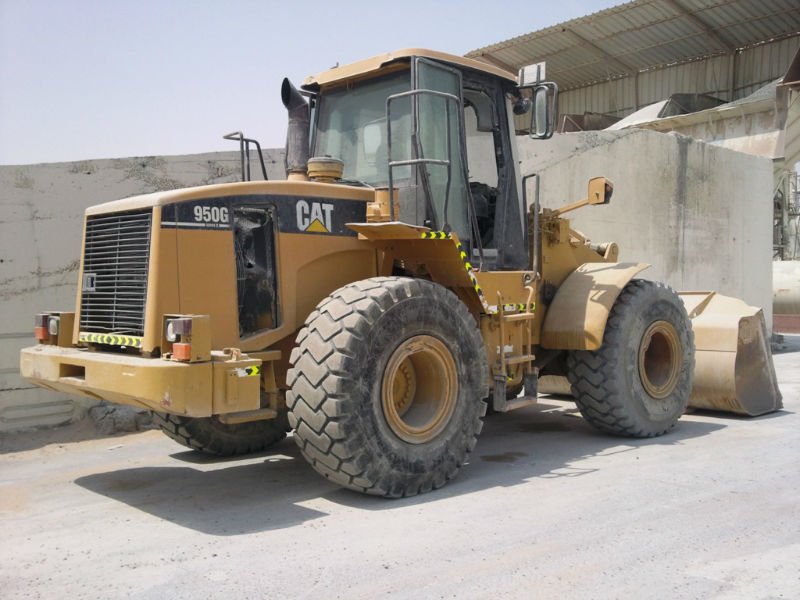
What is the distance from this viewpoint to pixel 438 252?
18.6 feet

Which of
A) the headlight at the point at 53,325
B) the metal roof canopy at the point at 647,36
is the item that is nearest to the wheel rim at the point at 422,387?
the headlight at the point at 53,325

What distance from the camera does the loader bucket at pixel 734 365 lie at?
7.90 meters

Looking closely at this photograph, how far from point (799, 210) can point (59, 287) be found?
105 ft

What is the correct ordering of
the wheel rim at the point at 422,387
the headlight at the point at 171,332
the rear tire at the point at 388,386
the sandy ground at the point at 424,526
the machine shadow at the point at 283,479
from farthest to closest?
the wheel rim at the point at 422,387 → the machine shadow at the point at 283,479 → the rear tire at the point at 388,386 → the headlight at the point at 171,332 → the sandy ground at the point at 424,526

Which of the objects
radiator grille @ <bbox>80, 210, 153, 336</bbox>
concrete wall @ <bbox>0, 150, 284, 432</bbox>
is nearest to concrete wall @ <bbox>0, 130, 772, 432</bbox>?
concrete wall @ <bbox>0, 150, 284, 432</bbox>

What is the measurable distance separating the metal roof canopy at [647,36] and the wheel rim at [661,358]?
707 inches

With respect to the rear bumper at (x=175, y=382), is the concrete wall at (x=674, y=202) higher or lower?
higher

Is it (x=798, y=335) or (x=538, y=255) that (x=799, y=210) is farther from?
(x=538, y=255)

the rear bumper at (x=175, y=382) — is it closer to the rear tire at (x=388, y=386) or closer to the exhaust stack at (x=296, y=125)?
the rear tire at (x=388, y=386)

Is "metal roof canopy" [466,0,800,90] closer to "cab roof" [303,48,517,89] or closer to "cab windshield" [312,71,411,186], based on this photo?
"cab roof" [303,48,517,89]

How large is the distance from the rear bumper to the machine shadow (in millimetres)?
717

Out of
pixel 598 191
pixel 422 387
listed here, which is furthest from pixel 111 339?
pixel 598 191

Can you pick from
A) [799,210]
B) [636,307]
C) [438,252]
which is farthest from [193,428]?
[799,210]

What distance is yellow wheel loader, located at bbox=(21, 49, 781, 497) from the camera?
469 centimetres
